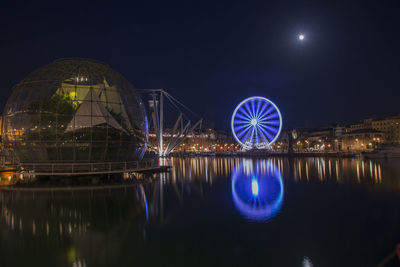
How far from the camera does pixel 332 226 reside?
8.42m

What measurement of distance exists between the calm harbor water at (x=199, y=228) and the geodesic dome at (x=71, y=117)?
5.85m

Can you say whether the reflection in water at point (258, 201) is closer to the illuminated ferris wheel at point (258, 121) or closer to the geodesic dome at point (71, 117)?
the geodesic dome at point (71, 117)

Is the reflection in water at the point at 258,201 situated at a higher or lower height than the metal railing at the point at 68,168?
lower

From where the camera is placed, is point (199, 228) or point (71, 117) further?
point (71, 117)

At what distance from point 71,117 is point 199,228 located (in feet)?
47.7

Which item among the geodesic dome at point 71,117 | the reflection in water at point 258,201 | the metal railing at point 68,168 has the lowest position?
the reflection in water at point 258,201

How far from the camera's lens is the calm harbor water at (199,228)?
6180mm

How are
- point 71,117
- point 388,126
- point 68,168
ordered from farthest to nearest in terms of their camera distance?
point 388,126
point 71,117
point 68,168

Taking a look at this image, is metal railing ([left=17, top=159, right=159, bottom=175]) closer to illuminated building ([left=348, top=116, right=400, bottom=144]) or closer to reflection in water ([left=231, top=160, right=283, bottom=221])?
reflection in water ([left=231, top=160, right=283, bottom=221])

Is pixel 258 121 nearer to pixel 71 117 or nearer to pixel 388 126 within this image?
pixel 71 117

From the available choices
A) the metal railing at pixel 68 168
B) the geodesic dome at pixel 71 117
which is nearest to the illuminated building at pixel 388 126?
the geodesic dome at pixel 71 117

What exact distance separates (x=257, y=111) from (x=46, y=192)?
52501mm

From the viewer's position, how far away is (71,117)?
19.0 metres

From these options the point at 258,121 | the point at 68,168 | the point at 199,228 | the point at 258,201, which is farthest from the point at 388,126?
the point at 199,228
